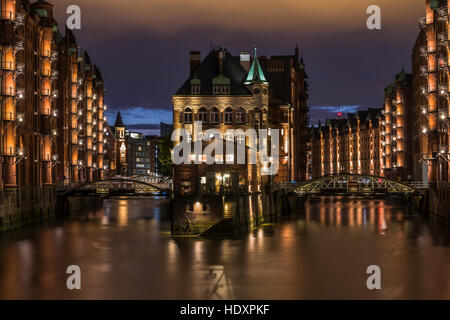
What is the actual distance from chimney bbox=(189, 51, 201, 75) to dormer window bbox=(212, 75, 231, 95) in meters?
7.09

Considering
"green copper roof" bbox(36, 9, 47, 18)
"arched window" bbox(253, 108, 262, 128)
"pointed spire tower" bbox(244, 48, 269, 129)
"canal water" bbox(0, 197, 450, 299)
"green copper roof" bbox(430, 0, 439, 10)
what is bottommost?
"canal water" bbox(0, 197, 450, 299)

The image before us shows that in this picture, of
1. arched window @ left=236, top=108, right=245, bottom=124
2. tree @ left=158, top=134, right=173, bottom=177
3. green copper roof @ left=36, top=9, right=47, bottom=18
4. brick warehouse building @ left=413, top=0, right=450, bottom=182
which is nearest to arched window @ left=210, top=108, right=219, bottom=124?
arched window @ left=236, top=108, right=245, bottom=124

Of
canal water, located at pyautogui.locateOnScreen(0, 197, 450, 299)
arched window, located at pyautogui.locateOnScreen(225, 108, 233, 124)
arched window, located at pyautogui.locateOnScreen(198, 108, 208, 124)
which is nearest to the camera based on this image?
canal water, located at pyautogui.locateOnScreen(0, 197, 450, 299)

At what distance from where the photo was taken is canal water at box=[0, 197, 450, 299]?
131 feet

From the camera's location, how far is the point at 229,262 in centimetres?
4903

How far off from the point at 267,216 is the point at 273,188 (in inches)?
217

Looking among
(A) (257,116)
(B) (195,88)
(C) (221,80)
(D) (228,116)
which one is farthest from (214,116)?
(A) (257,116)

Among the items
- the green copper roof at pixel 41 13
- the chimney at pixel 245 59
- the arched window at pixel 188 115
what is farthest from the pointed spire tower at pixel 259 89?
the green copper roof at pixel 41 13

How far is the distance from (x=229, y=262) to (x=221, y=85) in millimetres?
40168

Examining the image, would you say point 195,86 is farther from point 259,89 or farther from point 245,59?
point 245,59

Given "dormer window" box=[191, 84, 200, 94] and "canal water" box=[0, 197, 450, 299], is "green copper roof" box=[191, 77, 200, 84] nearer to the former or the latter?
"dormer window" box=[191, 84, 200, 94]
